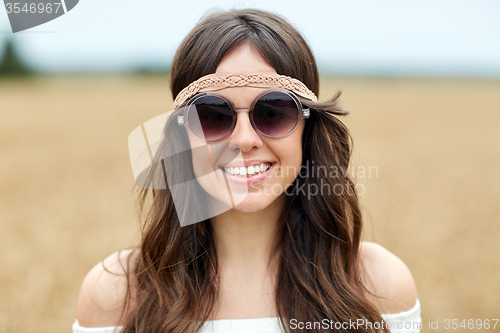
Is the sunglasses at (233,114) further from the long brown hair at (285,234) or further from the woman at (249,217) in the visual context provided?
the long brown hair at (285,234)

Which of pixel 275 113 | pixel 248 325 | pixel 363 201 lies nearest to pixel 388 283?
pixel 248 325

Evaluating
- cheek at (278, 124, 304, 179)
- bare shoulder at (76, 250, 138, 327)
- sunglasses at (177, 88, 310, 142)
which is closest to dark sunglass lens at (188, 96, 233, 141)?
sunglasses at (177, 88, 310, 142)

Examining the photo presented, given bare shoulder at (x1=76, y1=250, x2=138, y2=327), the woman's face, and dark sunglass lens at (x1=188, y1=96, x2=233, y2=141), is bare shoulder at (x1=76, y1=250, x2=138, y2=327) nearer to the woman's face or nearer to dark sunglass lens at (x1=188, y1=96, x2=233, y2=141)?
the woman's face

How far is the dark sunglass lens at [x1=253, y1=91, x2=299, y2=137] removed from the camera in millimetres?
1978

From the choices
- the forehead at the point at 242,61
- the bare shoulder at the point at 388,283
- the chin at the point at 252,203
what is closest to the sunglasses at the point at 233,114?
the forehead at the point at 242,61

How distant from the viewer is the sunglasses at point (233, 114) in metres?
1.97

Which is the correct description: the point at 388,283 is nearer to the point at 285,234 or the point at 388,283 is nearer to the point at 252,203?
the point at 285,234

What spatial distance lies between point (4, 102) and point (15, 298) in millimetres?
34296

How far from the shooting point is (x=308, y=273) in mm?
2213

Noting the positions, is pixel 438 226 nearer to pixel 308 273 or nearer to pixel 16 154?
pixel 308 273

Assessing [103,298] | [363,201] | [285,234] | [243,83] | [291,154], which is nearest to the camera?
[243,83]

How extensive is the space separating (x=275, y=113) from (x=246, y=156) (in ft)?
0.89

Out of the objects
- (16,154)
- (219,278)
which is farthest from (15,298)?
(16,154)

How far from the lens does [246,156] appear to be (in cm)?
201
